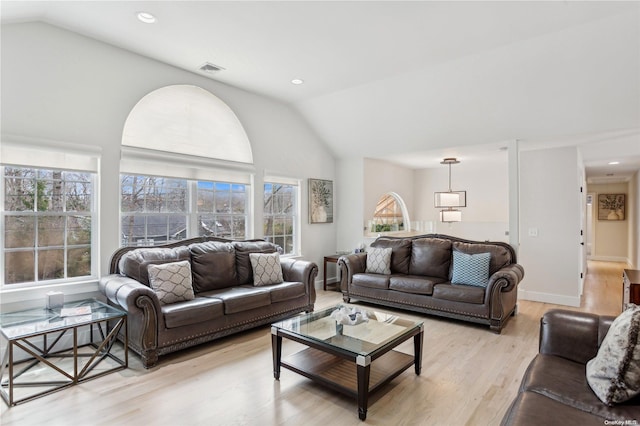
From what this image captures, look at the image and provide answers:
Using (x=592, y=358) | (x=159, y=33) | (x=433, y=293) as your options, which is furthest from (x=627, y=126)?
(x=159, y=33)

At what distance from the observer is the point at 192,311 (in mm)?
3277

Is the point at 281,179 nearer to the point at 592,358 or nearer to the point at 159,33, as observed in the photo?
the point at 159,33

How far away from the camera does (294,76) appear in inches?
176

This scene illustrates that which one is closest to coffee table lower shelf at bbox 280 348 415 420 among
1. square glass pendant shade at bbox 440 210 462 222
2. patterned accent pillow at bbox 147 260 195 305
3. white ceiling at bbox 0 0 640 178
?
patterned accent pillow at bbox 147 260 195 305

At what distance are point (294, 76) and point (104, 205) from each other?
108 inches

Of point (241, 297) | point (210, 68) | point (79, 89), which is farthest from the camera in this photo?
point (210, 68)

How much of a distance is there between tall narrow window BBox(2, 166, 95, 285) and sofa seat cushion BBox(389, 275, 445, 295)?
367 cm

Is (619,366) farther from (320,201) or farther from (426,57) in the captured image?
(320,201)

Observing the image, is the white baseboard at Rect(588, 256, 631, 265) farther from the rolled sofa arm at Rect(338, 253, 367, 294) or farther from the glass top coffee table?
the glass top coffee table

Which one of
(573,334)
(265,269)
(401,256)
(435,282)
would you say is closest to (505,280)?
(435,282)

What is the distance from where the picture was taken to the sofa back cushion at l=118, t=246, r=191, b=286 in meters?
3.46

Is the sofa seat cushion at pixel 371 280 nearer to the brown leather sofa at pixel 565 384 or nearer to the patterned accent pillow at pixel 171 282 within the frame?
the patterned accent pillow at pixel 171 282

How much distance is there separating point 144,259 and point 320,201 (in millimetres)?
3369

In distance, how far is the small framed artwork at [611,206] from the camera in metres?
9.55
